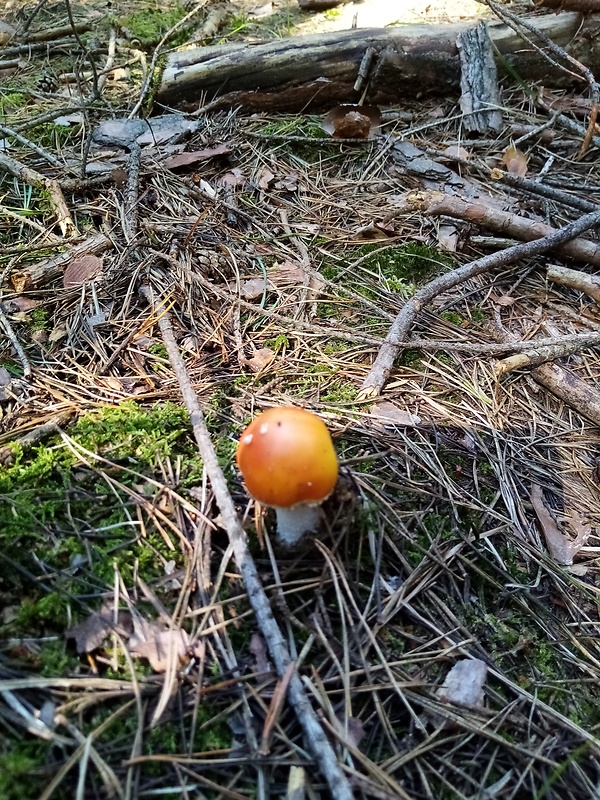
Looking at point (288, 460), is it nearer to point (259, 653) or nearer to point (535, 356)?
point (259, 653)

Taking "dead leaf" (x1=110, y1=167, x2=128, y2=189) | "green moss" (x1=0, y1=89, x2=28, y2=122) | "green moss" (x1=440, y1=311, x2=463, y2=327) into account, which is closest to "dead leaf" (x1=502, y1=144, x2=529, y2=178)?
"green moss" (x1=440, y1=311, x2=463, y2=327)

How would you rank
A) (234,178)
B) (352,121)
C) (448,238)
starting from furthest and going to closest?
(352,121) < (234,178) < (448,238)

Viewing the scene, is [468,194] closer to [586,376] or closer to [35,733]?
[586,376]

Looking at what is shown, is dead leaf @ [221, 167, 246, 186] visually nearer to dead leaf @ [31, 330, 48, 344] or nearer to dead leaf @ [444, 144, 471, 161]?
dead leaf @ [444, 144, 471, 161]

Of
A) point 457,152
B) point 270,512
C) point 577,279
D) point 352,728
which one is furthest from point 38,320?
point 457,152

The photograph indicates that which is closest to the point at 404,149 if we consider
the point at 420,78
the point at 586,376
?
the point at 420,78
